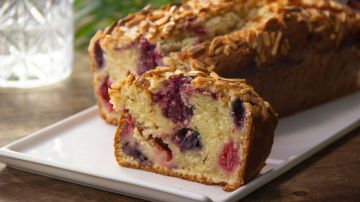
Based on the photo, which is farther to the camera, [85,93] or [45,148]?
[85,93]

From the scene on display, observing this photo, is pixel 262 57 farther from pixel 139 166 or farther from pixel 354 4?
pixel 354 4

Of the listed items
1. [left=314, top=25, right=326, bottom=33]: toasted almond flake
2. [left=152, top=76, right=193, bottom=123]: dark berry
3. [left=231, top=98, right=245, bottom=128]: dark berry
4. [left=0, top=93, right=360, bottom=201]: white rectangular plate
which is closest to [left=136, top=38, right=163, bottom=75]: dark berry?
[left=0, top=93, right=360, bottom=201]: white rectangular plate

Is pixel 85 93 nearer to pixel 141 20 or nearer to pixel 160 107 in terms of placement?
pixel 141 20

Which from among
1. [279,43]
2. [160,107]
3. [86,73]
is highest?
[160,107]

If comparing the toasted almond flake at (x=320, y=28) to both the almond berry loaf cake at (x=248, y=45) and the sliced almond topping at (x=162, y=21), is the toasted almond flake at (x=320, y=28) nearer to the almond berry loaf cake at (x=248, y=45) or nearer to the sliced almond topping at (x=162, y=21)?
the almond berry loaf cake at (x=248, y=45)

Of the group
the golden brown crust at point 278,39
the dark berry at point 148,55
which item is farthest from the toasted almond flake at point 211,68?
the dark berry at point 148,55

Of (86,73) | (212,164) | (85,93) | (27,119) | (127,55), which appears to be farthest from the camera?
(86,73)

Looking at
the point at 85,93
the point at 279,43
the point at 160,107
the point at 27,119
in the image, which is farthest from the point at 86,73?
the point at 160,107

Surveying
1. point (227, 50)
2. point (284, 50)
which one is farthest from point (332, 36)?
point (227, 50)
